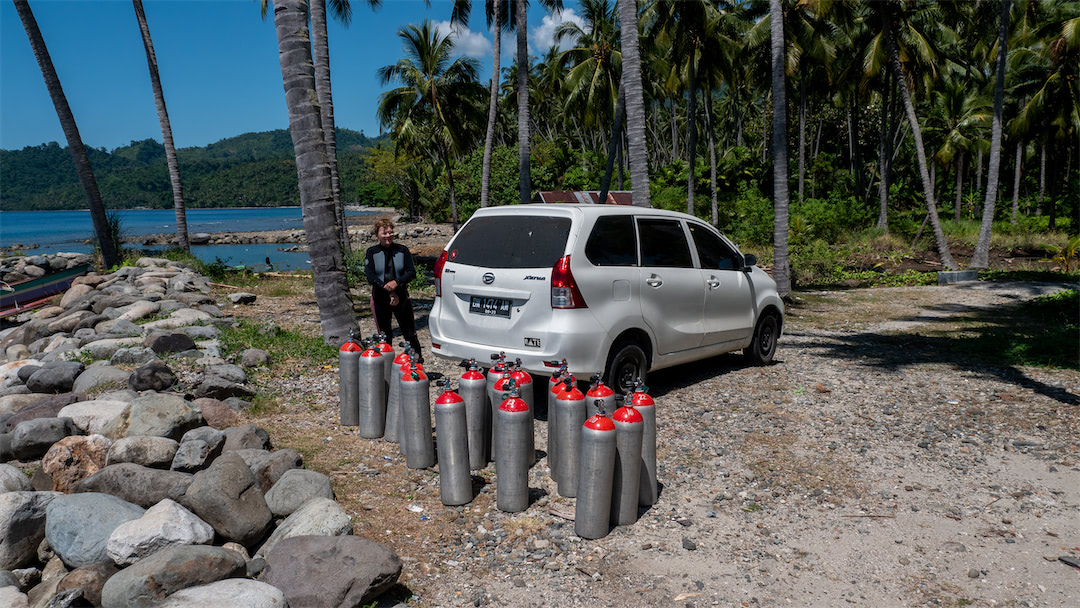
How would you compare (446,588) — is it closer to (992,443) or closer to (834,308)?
(992,443)

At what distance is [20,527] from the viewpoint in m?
3.91

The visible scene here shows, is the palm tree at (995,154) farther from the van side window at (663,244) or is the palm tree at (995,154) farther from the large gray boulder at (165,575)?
the large gray boulder at (165,575)

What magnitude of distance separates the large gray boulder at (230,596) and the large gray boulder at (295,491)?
3.67 ft

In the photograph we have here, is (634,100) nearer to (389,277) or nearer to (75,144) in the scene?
(389,277)

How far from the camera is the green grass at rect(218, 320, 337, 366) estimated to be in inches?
325

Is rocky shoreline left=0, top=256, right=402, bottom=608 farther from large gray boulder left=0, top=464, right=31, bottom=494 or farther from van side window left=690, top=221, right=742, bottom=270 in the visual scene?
van side window left=690, top=221, right=742, bottom=270

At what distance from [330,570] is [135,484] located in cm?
176

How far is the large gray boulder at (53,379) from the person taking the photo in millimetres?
6820

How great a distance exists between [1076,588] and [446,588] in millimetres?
3428

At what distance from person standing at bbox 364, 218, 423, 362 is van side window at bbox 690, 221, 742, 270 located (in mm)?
3219

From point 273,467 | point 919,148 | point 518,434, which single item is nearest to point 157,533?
point 273,467

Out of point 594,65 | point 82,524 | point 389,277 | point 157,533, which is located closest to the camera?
point 157,533

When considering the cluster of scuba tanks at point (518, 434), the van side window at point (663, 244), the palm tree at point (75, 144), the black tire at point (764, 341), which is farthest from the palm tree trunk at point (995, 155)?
the palm tree at point (75, 144)

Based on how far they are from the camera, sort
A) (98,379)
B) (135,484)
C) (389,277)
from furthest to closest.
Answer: (389,277) < (98,379) < (135,484)
